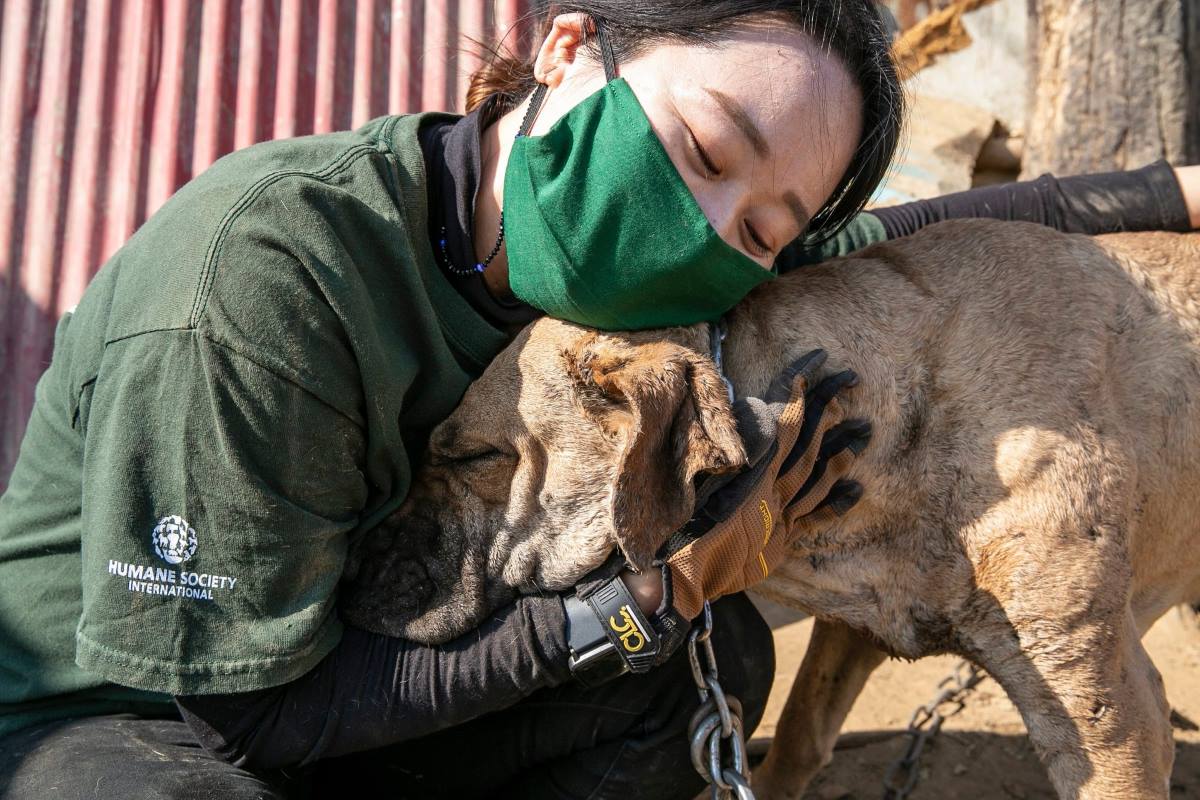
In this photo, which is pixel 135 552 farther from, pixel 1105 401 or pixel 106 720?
pixel 1105 401

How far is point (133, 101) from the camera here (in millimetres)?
4781

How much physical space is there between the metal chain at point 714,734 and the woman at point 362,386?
0.11 m

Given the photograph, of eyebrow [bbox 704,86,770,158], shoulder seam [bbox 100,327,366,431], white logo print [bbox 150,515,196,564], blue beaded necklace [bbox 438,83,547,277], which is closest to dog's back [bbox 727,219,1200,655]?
eyebrow [bbox 704,86,770,158]

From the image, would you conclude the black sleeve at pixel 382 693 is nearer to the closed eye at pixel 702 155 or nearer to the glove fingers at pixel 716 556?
the glove fingers at pixel 716 556

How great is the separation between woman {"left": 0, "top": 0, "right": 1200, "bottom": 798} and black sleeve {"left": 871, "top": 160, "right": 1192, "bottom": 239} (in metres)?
1.06

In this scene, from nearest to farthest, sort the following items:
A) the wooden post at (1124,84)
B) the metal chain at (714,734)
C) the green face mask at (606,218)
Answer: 1. the metal chain at (714,734)
2. the green face mask at (606,218)
3. the wooden post at (1124,84)

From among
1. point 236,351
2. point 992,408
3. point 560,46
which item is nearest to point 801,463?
point 992,408

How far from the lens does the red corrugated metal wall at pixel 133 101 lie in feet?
15.5

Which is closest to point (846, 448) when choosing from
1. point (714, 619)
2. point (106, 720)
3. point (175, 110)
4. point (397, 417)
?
point (714, 619)

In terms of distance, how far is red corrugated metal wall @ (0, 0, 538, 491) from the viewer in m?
4.72

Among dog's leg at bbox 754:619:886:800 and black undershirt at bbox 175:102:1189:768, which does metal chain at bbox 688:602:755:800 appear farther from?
Result: dog's leg at bbox 754:619:886:800

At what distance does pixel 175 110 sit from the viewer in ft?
15.6

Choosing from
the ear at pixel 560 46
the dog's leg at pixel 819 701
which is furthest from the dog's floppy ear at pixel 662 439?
the dog's leg at pixel 819 701

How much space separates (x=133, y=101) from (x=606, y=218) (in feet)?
10.8
